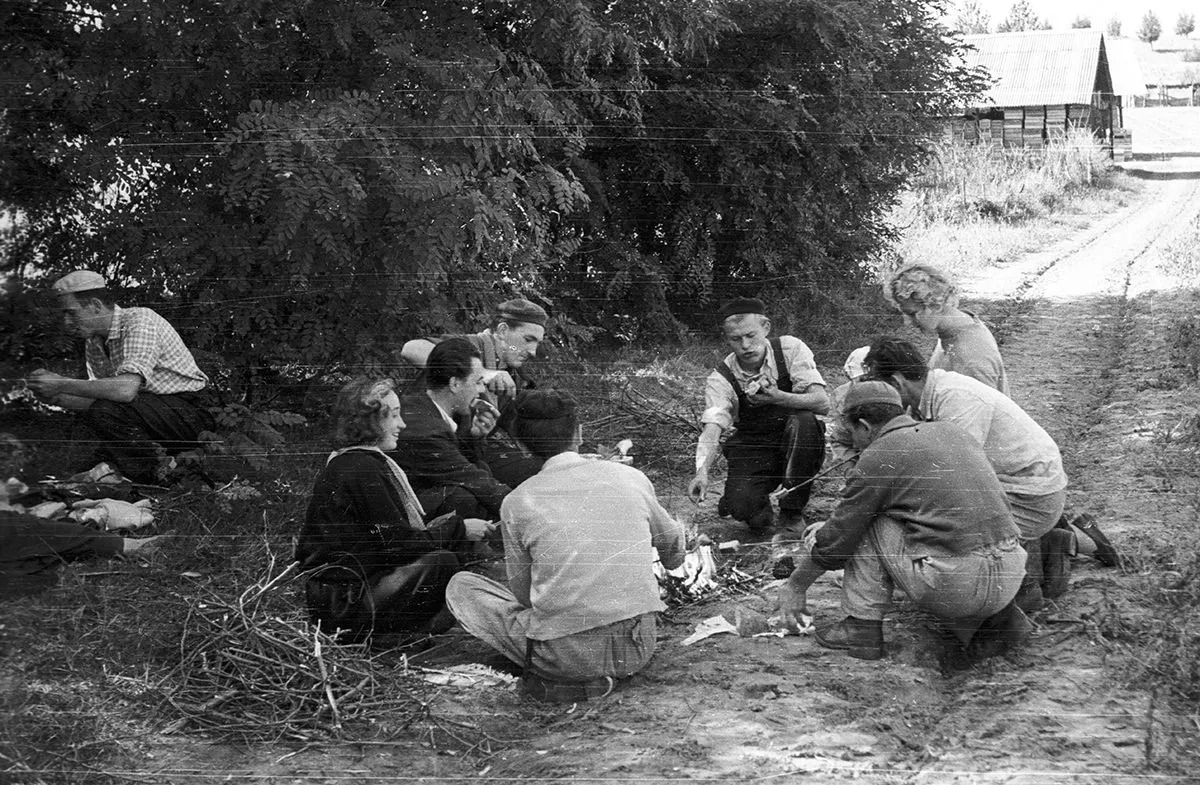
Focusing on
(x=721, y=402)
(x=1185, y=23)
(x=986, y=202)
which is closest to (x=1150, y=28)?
(x=1185, y=23)

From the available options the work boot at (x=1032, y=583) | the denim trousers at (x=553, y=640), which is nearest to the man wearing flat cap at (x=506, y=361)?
the denim trousers at (x=553, y=640)

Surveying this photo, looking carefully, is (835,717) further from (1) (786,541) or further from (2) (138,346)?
(2) (138,346)

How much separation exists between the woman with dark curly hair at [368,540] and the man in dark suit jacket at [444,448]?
0.59m

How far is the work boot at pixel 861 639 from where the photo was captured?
13.6ft

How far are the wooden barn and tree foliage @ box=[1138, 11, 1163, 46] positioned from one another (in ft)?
6.94

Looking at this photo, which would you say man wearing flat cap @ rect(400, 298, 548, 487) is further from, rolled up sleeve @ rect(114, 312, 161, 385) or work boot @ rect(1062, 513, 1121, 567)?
work boot @ rect(1062, 513, 1121, 567)

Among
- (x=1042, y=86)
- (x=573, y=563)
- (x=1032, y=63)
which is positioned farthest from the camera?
(x=1042, y=86)

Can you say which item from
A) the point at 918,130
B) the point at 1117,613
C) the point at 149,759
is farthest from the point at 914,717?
the point at 918,130

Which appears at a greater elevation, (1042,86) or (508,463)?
(1042,86)

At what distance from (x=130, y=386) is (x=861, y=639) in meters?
3.71

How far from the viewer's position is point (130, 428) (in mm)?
5691

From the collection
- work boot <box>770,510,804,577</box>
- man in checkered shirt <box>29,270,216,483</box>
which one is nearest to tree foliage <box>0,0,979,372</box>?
man in checkered shirt <box>29,270,216,483</box>

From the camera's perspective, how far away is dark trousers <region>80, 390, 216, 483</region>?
568 cm

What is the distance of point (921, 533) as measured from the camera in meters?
3.95
